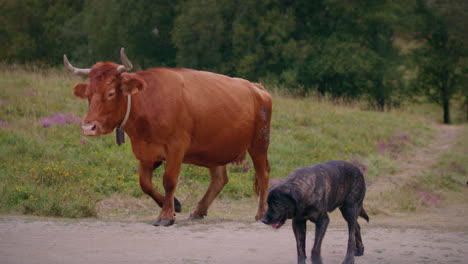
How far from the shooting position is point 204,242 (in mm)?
7973

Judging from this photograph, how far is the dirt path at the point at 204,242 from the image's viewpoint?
7.16 meters

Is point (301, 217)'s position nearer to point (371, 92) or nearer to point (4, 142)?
point (4, 142)

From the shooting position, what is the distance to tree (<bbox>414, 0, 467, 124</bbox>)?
32125 millimetres

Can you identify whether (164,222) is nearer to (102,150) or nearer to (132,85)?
(132,85)

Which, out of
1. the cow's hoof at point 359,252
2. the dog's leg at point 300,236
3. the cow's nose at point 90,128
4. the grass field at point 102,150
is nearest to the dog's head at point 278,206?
the dog's leg at point 300,236

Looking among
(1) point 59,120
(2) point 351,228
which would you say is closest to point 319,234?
(2) point 351,228

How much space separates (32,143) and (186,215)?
194 inches

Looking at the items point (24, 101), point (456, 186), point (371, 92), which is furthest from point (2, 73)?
point (371, 92)

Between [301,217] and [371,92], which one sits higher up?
[301,217]

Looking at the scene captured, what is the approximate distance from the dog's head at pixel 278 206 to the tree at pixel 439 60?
2765 cm

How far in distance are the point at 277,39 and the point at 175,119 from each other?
2258 centimetres

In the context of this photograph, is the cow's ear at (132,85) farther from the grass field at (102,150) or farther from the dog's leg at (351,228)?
the dog's leg at (351,228)

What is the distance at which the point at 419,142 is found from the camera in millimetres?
20141

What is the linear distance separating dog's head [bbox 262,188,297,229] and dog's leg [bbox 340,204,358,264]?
3.37 ft
